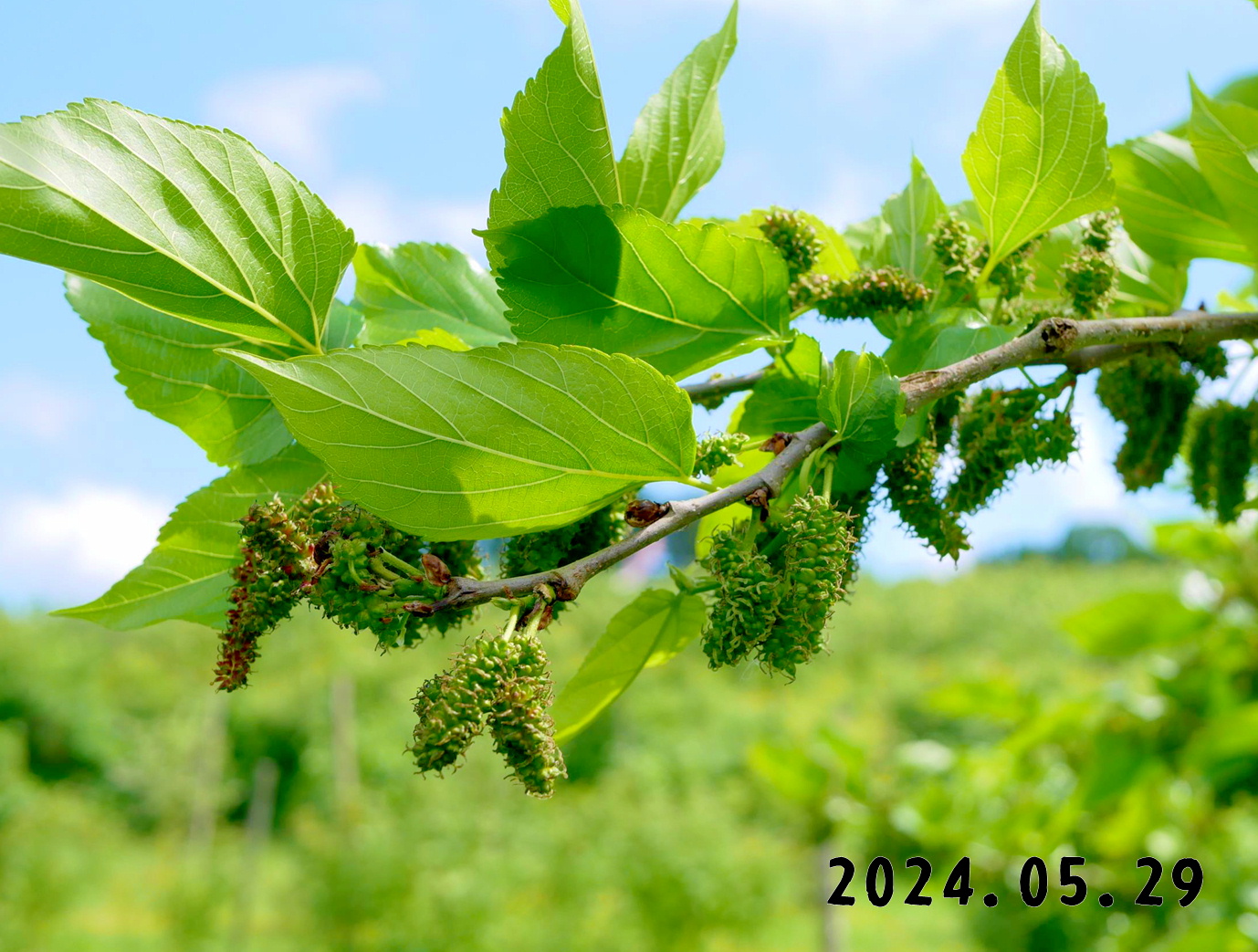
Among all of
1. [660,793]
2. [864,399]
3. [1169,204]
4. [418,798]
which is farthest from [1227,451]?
[660,793]

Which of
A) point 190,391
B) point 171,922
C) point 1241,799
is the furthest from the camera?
point 171,922

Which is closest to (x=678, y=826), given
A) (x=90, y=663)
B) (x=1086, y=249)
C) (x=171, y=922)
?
(x=171, y=922)

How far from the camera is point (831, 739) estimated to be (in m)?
2.07

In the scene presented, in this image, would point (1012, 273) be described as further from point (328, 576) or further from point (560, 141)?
point (328, 576)

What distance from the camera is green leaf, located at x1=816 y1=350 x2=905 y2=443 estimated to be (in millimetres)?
485

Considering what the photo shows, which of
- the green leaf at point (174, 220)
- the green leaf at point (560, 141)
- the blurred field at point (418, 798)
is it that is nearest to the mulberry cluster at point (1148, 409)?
the green leaf at point (560, 141)

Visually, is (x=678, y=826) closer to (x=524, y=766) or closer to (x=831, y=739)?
(x=831, y=739)

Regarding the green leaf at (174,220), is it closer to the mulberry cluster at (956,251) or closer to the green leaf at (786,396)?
the green leaf at (786,396)

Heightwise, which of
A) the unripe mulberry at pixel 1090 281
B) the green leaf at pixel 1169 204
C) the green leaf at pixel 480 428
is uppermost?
the green leaf at pixel 1169 204

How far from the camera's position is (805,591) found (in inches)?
17.9

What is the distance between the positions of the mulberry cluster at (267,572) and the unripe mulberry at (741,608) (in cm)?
19

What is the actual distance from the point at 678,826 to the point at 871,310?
30.1 feet

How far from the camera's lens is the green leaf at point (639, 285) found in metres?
0.48

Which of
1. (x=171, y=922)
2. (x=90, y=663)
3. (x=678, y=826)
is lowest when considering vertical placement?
(x=171, y=922)
